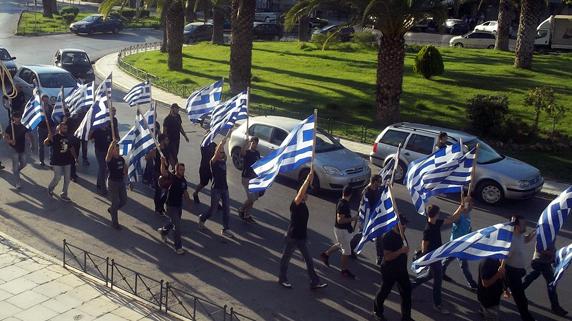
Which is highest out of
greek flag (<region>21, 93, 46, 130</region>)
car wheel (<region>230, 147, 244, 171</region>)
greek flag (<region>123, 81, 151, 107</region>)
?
greek flag (<region>123, 81, 151, 107</region>)

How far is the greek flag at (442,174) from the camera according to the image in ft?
37.1

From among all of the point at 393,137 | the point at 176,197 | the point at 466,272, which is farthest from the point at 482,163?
the point at 176,197

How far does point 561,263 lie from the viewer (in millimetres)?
9695

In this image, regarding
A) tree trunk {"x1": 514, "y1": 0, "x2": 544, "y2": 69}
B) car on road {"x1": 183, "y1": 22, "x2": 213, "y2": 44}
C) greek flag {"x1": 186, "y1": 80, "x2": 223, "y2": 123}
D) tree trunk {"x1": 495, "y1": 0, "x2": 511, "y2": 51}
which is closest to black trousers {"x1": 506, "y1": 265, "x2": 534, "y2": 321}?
greek flag {"x1": 186, "y1": 80, "x2": 223, "y2": 123}

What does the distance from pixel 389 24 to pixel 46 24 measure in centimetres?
3779

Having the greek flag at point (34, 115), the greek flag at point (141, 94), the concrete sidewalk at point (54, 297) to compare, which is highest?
the greek flag at point (141, 94)

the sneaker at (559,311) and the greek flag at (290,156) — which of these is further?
the greek flag at (290,156)

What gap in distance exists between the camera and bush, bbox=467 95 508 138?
20969 mm

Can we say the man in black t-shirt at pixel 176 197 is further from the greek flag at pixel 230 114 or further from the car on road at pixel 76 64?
the car on road at pixel 76 64

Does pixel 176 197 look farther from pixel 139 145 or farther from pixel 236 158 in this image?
pixel 236 158

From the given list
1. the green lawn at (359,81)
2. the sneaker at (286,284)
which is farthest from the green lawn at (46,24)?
the sneaker at (286,284)

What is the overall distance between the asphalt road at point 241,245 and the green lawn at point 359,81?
7.30m

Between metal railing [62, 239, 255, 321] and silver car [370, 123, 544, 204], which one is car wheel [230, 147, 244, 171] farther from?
metal railing [62, 239, 255, 321]

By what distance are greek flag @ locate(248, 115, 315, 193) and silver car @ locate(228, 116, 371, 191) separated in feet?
14.2
